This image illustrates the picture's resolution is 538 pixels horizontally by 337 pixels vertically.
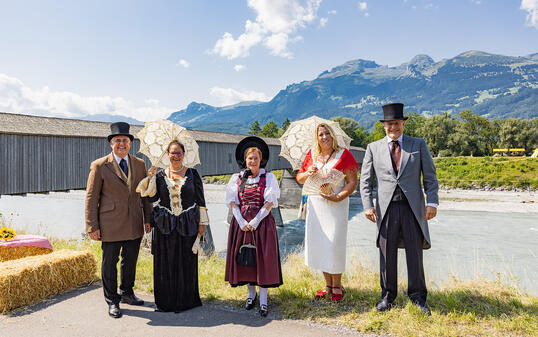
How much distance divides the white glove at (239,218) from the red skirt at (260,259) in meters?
0.06

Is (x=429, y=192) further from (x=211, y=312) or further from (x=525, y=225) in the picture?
(x=525, y=225)

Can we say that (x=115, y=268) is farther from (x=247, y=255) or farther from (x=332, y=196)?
(x=332, y=196)

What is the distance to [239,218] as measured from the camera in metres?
3.84

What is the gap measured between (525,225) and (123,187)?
2947cm

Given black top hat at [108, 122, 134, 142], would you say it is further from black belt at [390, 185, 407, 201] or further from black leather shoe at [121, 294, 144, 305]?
black belt at [390, 185, 407, 201]

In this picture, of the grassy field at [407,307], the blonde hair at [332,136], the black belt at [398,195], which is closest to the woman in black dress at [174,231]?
the grassy field at [407,307]

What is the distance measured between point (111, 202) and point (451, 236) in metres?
23.0

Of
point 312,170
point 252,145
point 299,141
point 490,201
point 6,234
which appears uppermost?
point 299,141

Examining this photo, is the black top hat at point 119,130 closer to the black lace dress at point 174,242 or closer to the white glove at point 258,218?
the black lace dress at point 174,242

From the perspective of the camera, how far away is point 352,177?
4.00 m

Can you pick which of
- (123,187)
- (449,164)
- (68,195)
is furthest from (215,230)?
(449,164)

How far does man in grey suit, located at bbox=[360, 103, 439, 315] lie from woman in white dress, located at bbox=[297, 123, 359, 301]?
0.29 meters

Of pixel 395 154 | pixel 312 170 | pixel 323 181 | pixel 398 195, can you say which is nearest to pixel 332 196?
pixel 323 181

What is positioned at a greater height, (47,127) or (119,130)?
(47,127)
